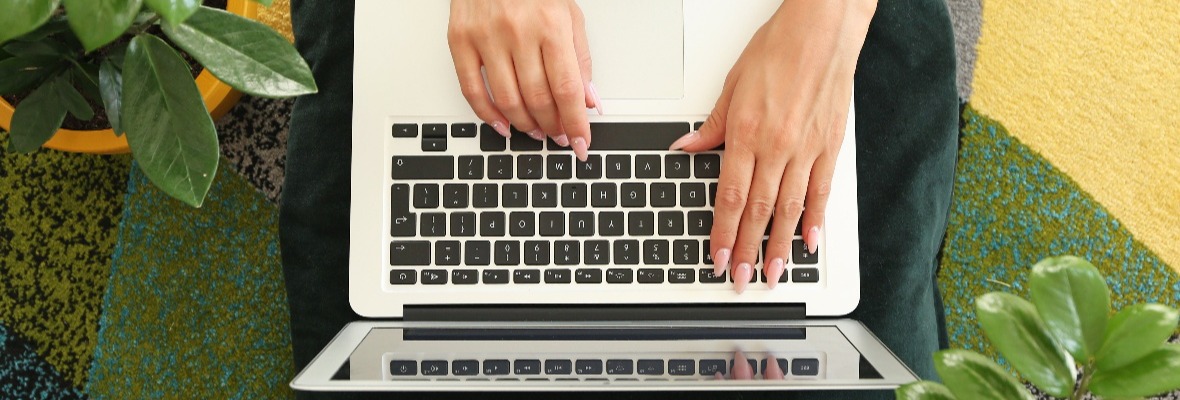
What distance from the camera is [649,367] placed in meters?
0.54

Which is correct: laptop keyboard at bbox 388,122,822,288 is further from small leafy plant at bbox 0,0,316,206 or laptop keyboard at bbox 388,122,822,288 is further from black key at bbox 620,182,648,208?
small leafy plant at bbox 0,0,316,206

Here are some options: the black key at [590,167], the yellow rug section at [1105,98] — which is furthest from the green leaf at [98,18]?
the yellow rug section at [1105,98]

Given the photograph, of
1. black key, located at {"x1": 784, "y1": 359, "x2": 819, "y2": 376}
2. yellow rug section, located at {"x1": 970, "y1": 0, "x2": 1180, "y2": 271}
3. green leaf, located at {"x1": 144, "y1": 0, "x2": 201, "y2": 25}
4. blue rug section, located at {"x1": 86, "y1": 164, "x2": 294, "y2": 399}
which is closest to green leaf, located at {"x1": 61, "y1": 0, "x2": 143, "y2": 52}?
green leaf, located at {"x1": 144, "y1": 0, "x2": 201, "y2": 25}

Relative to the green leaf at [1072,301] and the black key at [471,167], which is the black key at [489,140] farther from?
the green leaf at [1072,301]

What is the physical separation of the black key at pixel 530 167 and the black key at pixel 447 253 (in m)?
0.07

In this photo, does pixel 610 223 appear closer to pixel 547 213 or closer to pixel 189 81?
pixel 547 213

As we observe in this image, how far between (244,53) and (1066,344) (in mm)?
440

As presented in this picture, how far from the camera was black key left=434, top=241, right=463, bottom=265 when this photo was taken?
59cm

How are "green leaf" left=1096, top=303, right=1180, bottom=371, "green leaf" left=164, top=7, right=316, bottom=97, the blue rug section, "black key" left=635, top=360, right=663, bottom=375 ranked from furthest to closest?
the blue rug section < "black key" left=635, top=360, right=663, bottom=375 < "green leaf" left=164, top=7, right=316, bottom=97 < "green leaf" left=1096, top=303, right=1180, bottom=371

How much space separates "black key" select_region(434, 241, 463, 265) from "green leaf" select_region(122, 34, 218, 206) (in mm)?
200

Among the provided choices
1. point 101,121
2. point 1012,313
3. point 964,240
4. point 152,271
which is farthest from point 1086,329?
point 152,271

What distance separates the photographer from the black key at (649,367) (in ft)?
1.74

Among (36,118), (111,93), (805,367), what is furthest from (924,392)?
(36,118)

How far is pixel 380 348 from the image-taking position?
1.78 feet
